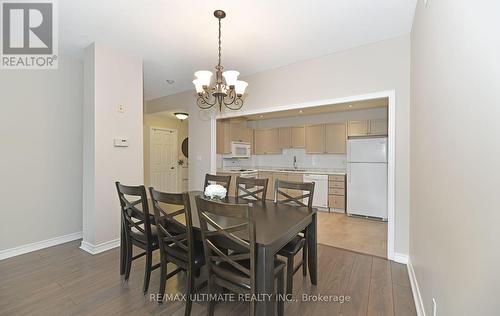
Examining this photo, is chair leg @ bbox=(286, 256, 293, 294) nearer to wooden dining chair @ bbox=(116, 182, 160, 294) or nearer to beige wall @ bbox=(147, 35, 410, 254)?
wooden dining chair @ bbox=(116, 182, 160, 294)

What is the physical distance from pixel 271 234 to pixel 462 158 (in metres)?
1.04

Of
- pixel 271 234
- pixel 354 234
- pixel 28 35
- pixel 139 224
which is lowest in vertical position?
pixel 354 234

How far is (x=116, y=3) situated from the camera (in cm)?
208

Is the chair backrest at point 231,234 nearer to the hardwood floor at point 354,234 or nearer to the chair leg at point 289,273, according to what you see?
the chair leg at point 289,273

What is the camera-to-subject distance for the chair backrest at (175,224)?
160cm

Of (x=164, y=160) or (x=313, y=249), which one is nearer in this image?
(x=313, y=249)

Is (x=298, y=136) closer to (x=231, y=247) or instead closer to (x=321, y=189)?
(x=321, y=189)

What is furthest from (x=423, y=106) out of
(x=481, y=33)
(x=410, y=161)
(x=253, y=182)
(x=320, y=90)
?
(x=253, y=182)

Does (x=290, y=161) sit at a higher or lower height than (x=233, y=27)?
lower

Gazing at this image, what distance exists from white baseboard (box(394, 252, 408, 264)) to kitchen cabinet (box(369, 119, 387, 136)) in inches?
109

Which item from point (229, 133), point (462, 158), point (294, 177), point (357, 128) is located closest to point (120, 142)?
point (229, 133)

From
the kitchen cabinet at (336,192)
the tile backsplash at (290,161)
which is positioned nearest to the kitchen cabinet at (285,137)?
the tile backsplash at (290,161)

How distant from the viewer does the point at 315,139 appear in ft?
17.8

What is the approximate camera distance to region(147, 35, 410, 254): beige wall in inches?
100
